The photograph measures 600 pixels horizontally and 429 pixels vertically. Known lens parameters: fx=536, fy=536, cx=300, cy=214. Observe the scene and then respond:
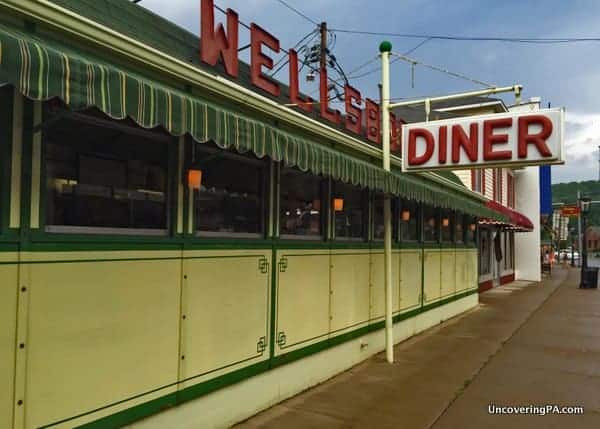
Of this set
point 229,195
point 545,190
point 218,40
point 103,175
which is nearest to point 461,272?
point 229,195

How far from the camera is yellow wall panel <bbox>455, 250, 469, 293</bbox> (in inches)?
469

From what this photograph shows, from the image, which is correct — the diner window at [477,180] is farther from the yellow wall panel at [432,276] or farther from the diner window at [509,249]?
the yellow wall panel at [432,276]

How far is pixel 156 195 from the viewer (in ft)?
13.2

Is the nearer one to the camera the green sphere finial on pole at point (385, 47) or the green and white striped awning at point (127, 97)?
the green and white striped awning at point (127, 97)

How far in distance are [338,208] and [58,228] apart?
3702 millimetres

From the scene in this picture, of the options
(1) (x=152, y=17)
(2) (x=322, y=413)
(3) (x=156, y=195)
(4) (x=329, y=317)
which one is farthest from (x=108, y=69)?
(4) (x=329, y=317)

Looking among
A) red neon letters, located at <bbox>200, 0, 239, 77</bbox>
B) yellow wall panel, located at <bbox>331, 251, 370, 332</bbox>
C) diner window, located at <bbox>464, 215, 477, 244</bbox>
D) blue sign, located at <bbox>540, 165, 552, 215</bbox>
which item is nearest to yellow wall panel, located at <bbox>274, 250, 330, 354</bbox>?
yellow wall panel, located at <bbox>331, 251, 370, 332</bbox>

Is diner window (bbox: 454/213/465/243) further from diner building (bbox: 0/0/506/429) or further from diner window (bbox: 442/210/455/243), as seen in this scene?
diner building (bbox: 0/0/506/429)

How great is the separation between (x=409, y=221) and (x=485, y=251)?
33.4ft

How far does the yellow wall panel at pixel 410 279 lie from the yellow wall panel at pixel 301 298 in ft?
9.05

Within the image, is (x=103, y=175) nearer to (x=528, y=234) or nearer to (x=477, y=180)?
(x=477, y=180)

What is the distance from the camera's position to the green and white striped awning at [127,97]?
242 centimetres

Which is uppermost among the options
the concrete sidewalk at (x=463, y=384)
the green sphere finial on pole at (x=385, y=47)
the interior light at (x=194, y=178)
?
the green sphere finial on pole at (x=385, y=47)

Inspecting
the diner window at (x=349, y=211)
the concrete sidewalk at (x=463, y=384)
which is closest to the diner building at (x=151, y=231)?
the diner window at (x=349, y=211)
